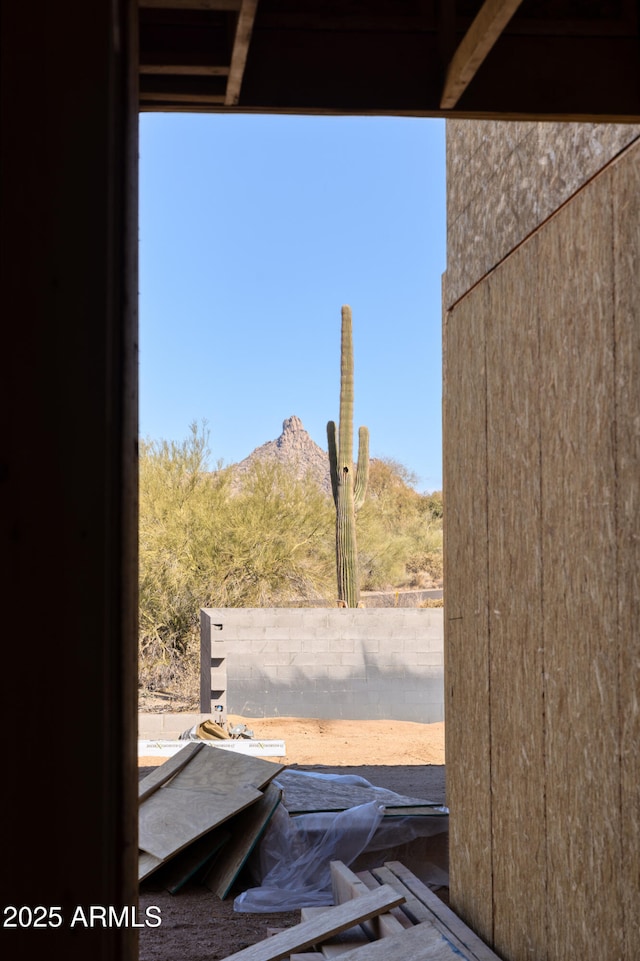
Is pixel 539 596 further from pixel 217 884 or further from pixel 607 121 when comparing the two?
pixel 217 884

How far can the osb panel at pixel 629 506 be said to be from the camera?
12.2 ft

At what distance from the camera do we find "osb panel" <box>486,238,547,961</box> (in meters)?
4.78

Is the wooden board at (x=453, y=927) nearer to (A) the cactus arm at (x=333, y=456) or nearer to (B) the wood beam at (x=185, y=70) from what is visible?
(B) the wood beam at (x=185, y=70)

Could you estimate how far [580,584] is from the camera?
14.1 feet

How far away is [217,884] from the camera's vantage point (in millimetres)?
7891

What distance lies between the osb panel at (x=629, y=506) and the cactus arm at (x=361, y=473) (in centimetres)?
1867

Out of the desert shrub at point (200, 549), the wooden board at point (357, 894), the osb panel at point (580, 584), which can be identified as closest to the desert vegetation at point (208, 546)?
the desert shrub at point (200, 549)

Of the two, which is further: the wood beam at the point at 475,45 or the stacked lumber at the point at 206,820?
the stacked lumber at the point at 206,820

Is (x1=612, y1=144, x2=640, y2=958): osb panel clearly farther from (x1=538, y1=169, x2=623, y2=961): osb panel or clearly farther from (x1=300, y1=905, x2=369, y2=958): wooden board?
(x1=300, y1=905, x2=369, y2=958): wooden board

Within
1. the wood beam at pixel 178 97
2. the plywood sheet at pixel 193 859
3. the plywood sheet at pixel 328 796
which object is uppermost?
the wood beam at pixel 178 97

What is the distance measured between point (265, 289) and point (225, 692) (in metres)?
61.5

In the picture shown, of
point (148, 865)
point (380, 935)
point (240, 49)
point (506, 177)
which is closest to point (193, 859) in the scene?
point (148, 865)

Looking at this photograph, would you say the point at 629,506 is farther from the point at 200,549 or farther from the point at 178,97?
the point at 200,549

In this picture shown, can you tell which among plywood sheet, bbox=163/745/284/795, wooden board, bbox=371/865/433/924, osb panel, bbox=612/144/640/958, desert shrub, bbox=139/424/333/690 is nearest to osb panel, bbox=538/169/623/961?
osb panel, bbox=612/144/640/958
